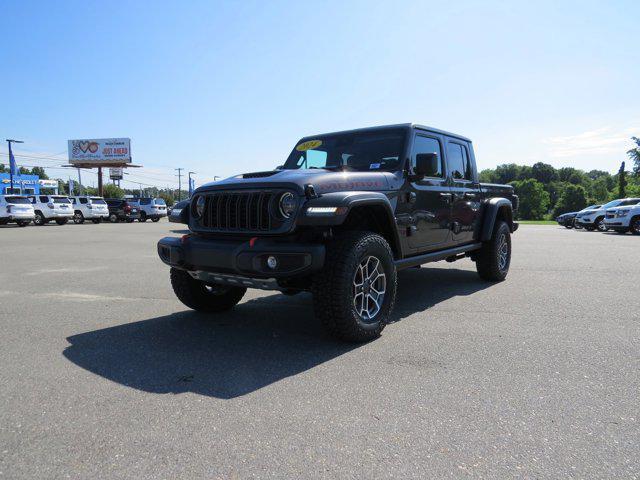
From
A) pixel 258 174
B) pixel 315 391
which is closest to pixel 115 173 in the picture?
pixel 258 174

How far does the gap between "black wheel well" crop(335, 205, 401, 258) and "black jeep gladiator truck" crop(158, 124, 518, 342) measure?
0.01m

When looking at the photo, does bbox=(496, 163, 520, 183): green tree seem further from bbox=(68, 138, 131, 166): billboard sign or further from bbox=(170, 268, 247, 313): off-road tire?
bbox=(170, 268, 247, 313): off-road tire

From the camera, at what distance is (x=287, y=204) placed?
3.66m

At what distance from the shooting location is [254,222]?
150 inches

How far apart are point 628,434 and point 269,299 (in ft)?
13.3

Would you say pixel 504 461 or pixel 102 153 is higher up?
pixel 102 153

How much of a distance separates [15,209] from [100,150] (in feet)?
131

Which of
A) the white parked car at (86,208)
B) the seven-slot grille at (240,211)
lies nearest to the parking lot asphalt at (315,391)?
the seven-slot grille at (240,211)

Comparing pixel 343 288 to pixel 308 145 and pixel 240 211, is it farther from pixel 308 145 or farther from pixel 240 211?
pixel 308 145

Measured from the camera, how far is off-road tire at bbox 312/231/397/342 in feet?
11.6

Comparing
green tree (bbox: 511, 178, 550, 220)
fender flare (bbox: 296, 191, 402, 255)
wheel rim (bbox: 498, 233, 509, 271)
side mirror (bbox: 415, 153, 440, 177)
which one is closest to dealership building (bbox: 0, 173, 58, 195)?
wheel rim (bbox: 498, 233, 509, 271)

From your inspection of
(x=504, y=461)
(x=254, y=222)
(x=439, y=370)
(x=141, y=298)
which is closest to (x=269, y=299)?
(x=141, y=298)

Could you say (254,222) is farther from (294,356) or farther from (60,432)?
(60,432)

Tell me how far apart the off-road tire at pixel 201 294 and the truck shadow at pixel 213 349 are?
0.13 meters
